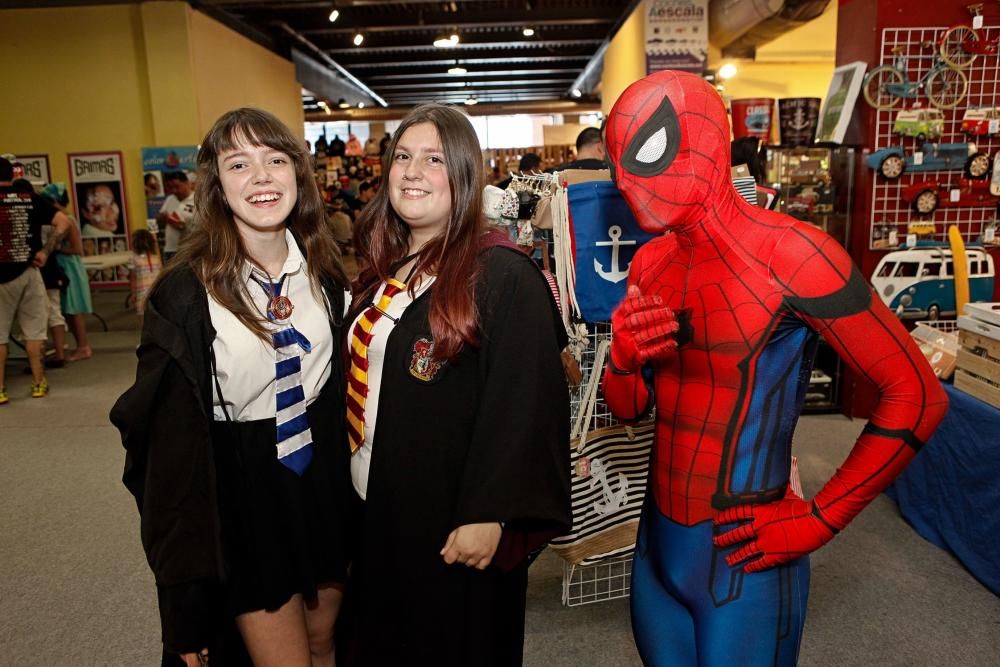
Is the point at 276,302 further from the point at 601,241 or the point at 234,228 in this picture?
the point at 601,241

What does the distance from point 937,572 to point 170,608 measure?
281 cm

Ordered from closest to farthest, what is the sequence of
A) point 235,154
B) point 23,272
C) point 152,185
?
point 235,154 → point 23,272 → point 152,185

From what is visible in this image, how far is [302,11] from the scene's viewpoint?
34.7 ft

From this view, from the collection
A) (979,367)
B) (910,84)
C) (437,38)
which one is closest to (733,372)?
(979,367)

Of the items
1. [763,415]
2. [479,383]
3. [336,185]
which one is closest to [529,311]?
[479,383]

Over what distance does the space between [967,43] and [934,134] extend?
0.49 metres

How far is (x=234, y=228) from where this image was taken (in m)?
1.68

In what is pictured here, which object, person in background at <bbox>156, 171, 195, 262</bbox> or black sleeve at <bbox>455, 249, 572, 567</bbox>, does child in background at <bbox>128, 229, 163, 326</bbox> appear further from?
black sleeve at <bbox>455, 249, 572, 567</bbox>

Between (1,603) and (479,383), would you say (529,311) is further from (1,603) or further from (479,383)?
(1,603)

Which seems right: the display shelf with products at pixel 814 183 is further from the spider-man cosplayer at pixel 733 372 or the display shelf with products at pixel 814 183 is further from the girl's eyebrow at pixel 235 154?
the girl's eyebrow at pixel 235 154

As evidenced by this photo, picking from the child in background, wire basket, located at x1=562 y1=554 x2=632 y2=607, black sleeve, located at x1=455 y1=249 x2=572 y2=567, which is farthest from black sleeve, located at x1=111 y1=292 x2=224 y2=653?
the child in background

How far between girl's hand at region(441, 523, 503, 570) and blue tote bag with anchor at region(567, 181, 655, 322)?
981 millimetres

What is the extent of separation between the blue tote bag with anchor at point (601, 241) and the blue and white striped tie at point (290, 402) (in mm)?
930

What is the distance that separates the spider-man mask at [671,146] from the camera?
46.0 inches
